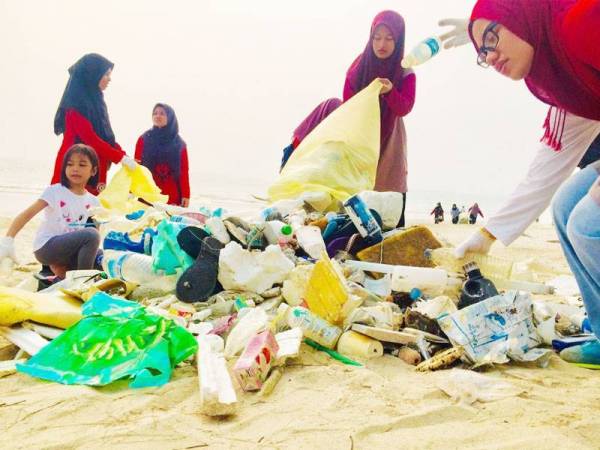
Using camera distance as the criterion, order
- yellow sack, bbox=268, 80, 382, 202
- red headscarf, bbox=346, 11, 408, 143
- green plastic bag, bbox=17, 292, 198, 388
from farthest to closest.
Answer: red headscarf, bbox=346, 11, 408, 143 < yellow sack, bbox=268, 80, 382, 202 < green plastic bag, bbox=17, 292, 198, 388

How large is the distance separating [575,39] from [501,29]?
0.24 metres

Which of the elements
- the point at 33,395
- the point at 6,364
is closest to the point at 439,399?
the point at 33,395

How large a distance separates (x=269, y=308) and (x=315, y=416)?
3.42 ft

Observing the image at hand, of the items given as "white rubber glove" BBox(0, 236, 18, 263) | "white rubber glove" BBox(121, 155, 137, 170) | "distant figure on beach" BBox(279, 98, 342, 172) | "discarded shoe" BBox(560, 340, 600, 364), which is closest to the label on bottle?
"distant figure on beach" BBox(279, 98, 342, 172)

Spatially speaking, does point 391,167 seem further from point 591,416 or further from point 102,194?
point 591,416

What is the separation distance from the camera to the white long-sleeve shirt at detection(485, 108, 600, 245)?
1.90m

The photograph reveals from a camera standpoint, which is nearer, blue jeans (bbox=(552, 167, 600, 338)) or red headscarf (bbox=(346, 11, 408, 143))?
blue jeans (bbox=(552, 167, 600, 338))

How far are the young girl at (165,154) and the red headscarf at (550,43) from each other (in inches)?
178

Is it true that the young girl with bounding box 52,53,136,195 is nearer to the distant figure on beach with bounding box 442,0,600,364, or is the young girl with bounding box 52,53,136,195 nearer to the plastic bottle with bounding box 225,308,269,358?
the plastic bottle with bounding box 225,308,269,358

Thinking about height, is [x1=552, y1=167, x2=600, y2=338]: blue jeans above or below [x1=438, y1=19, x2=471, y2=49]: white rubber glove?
below

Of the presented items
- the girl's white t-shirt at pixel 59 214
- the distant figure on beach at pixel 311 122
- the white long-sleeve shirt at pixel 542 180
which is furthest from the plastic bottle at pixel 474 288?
the distant figure on beach at pixel 311 122

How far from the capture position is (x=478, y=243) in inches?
85.7

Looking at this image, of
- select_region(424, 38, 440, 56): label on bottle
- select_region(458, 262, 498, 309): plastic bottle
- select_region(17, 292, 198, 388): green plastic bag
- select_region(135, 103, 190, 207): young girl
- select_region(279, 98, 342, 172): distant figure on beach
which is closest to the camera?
select_region(17, 292, 198, 388): green plastic bag

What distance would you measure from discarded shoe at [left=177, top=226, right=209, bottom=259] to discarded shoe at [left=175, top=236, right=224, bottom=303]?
79 mm
